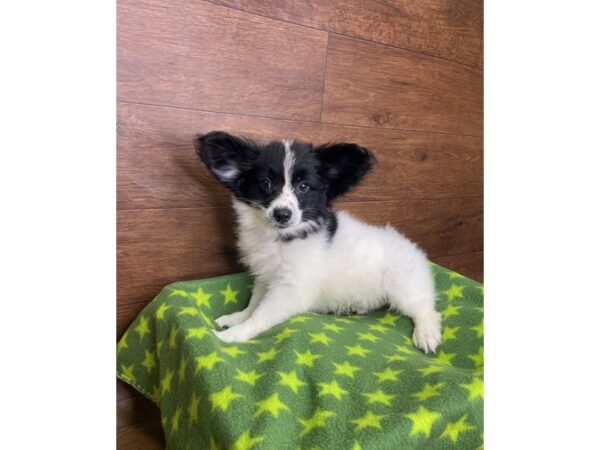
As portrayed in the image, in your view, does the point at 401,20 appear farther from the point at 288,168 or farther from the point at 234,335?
the point at 234,335

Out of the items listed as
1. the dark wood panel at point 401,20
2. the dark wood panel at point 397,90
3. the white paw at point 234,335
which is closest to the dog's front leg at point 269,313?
the white paw at point 234,335

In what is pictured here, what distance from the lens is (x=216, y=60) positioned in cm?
172

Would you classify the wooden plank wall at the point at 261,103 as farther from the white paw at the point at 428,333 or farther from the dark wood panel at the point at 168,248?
the white paw at the point at 428,333

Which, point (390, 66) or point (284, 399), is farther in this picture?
point (390, 66)

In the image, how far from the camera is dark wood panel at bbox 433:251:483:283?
265cm

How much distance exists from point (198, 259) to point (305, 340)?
2.13 ft

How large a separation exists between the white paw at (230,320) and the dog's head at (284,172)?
32 centimetres

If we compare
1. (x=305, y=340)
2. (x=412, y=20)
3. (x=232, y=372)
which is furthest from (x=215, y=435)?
(x=412, y=20)

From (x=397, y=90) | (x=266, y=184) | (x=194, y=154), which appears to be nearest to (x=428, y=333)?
(x=266, y=184)

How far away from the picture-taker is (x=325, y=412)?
1.10m

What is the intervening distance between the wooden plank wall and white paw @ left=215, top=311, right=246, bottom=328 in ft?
0.87

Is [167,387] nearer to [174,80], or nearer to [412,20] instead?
[174,80]

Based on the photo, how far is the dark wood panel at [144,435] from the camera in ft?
5.55
